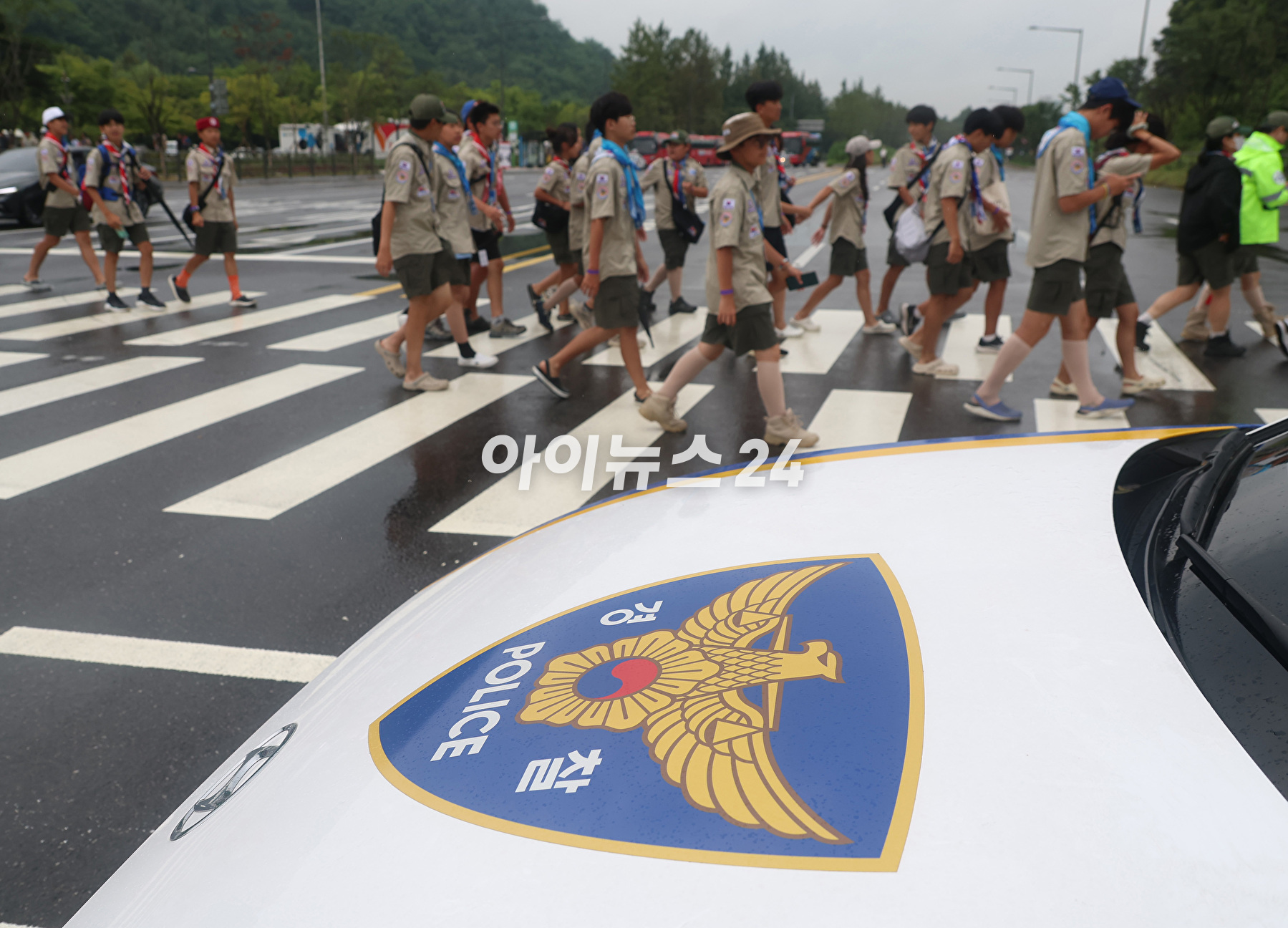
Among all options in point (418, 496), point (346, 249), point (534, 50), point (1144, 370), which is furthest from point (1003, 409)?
point (534, 50)

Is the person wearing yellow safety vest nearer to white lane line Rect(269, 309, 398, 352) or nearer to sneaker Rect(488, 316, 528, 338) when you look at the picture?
sneaker Rect(488, 316, 528, 338)

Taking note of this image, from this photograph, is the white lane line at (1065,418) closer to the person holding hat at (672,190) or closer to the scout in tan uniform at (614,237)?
the scout in tan uniform at (614,237)

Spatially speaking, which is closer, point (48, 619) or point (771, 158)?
point (48, 619)

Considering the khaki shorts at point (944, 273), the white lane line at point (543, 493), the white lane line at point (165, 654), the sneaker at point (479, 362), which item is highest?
the khaki shorts at point (944, 273)

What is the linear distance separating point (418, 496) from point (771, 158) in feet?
13.5

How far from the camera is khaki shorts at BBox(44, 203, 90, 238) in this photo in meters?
10.9

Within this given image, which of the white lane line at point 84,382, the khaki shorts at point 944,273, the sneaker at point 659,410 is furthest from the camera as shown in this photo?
the khaki shorts at point 944,273

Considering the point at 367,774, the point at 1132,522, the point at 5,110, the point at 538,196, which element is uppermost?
the point at 5,110

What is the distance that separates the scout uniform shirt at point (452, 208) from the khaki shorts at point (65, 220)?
601 cm

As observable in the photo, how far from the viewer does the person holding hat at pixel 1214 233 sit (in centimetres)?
759

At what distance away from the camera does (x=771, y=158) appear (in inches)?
293

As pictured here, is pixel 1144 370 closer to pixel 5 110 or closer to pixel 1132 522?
pixel 1132 522

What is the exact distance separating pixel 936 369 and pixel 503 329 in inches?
158

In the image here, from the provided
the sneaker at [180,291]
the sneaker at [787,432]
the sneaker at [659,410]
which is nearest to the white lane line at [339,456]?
the sneaker at [659,410]
